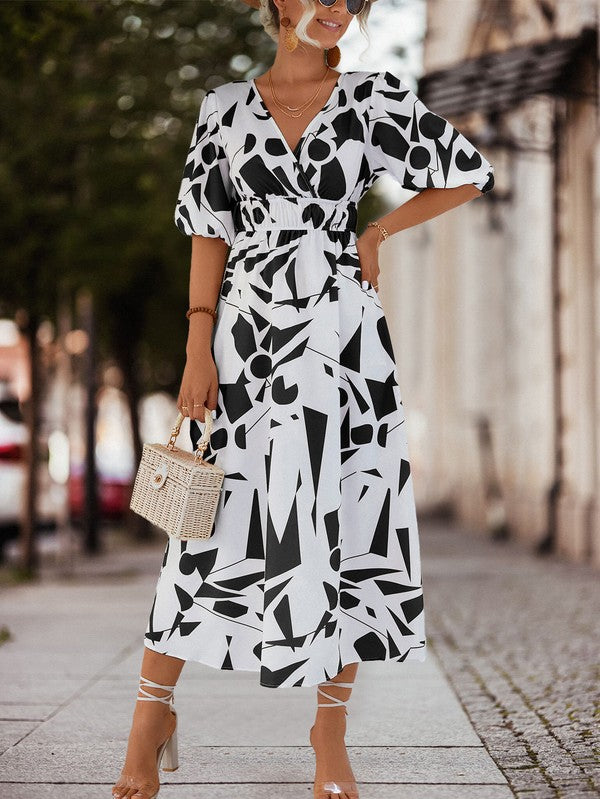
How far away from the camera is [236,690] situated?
16.4 ft

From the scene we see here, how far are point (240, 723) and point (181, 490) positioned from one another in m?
1.46

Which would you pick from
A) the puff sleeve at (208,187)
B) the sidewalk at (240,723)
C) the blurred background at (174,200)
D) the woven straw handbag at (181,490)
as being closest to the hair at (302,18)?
the puff sleeve at (208,187)

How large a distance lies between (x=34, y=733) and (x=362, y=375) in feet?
5.60

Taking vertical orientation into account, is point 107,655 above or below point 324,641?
below

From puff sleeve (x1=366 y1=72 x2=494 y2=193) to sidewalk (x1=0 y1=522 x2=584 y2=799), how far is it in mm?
1554

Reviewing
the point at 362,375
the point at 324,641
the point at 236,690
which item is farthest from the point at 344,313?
the point at 236,690

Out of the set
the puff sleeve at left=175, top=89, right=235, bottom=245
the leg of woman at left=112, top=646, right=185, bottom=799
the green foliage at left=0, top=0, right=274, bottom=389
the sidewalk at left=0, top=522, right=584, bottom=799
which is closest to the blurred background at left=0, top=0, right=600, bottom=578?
the green foliage at left=0, top=0, right=274, bottom=389

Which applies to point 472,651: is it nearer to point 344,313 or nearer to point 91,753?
point 91,753

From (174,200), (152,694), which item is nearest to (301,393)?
(152,694)

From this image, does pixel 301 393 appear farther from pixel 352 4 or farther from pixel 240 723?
pixel 240 723

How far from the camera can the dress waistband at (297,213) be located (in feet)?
10.6

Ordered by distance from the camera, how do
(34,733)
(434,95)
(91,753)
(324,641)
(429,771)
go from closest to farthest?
(324,641)
(429,771)
(91,753)
(34,733)
(434,95)

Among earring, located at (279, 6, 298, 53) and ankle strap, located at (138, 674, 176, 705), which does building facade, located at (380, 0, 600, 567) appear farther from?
ankle strap, located at (138, 674, 176, 705)

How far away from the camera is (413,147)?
10.8 feet
